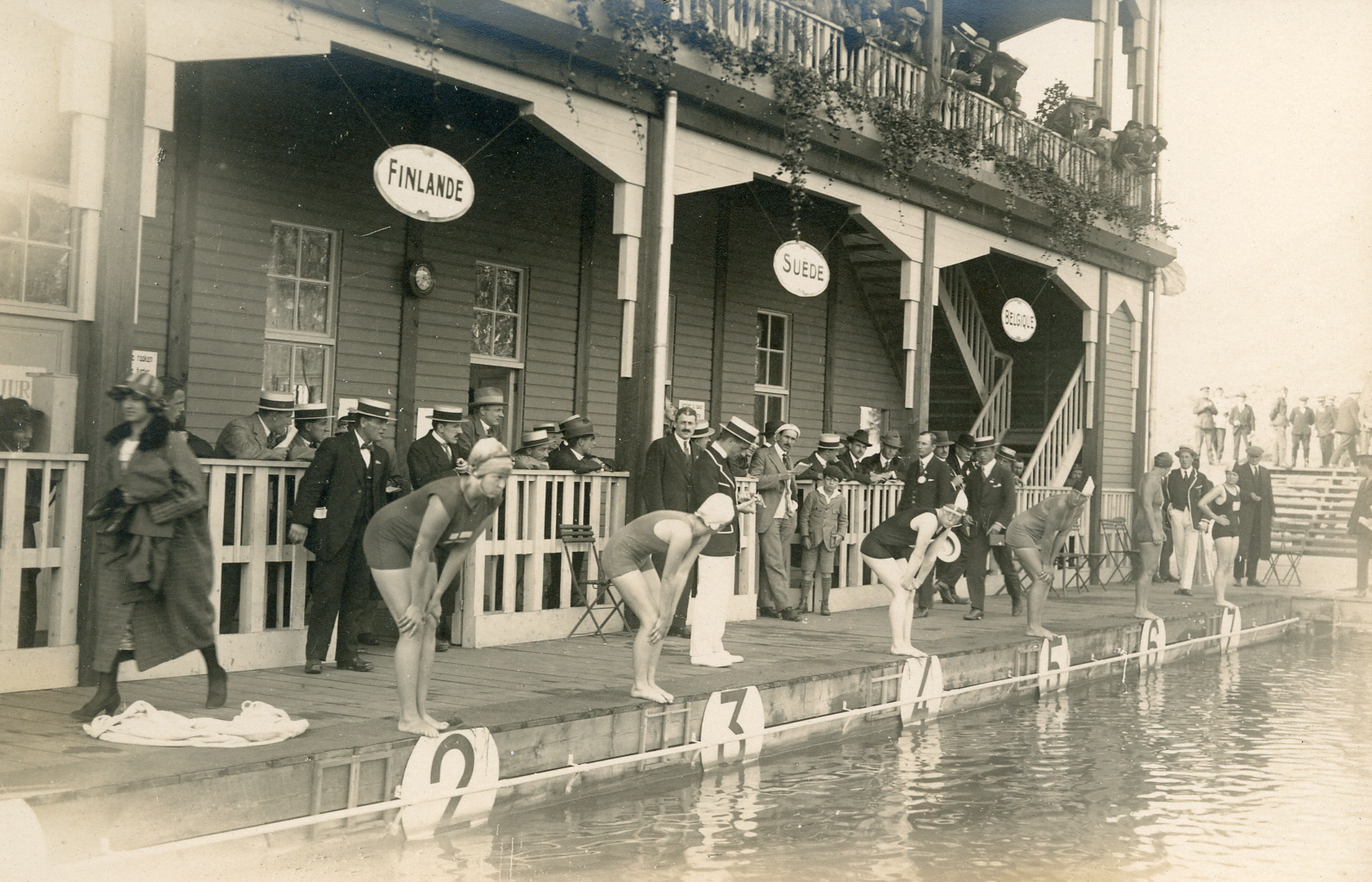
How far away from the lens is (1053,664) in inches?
457

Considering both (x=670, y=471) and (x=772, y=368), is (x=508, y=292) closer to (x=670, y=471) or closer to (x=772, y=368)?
(x=670, y=471)

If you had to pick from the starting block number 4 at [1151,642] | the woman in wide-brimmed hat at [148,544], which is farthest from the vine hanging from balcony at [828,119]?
the starting block number 4 at [1151,642]

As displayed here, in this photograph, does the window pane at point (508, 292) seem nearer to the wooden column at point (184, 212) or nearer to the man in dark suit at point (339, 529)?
the wooden column at point (184, 212)

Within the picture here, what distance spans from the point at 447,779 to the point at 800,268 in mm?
7464

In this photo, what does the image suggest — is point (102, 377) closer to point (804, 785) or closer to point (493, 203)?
point (804, 785)

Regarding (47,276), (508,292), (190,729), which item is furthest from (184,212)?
(190,729)

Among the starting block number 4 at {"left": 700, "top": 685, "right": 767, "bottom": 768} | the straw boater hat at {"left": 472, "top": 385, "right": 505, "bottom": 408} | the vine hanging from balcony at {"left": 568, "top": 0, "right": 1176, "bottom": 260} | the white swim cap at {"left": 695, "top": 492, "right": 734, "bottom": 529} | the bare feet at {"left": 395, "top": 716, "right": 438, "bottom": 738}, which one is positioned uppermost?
the vine hanging from balcony at {"left": 568, "top": 0, "right": 1176, "bottom": 260}

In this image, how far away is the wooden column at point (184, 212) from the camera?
1025 cm

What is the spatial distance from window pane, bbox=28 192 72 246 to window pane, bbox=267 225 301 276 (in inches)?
68.1

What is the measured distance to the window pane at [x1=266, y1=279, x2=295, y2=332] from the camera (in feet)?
36.5

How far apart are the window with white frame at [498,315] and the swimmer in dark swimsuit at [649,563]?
17.9 feet

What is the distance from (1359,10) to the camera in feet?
24.2

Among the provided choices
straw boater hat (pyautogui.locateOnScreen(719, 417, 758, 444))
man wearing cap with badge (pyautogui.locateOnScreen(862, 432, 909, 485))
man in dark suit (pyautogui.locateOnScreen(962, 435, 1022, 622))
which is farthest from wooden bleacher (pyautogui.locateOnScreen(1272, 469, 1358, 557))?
straw boater hat (pyautogui.locateOnScreen(719, 417, 758, 444))

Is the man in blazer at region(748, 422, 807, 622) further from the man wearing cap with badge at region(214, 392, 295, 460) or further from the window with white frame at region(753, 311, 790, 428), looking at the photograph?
the man wearing cap with badge at region(214, 392, 295, 460)
